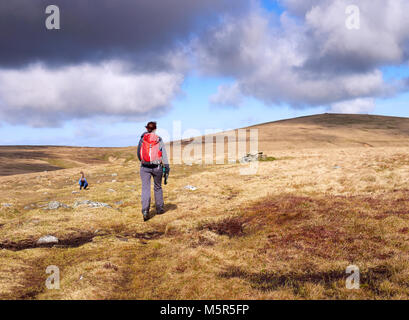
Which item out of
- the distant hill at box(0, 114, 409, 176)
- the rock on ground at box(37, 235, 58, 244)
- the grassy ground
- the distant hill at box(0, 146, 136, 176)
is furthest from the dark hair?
the distant hill at box(0, 146, 136, 176)

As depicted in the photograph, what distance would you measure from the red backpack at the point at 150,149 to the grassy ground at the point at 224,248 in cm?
272

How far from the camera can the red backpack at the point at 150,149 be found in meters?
12.4

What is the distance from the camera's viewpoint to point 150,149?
1236 cm

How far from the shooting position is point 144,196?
12.6 metres

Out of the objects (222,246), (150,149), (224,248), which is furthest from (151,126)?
(224,248)

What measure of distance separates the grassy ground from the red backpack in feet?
8.92

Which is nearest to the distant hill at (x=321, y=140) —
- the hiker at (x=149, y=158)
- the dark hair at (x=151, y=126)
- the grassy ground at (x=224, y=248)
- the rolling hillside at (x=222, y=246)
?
the rolling hillside at (x=222, y=246)

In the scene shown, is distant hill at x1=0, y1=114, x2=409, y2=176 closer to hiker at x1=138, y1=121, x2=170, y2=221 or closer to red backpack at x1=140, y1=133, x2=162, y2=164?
Answer: hiker at x1=138, y1=121, x2=170, y2=221

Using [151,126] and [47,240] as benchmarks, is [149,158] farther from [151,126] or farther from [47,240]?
[47,240]

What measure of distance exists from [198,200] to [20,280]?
9.91 meters

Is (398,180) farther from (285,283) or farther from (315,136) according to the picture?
(315,136)

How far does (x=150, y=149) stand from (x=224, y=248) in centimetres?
572

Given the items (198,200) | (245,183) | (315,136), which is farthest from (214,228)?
(315,136)

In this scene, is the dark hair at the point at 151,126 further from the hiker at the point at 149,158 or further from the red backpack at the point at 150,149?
the red backpack at the point at 150,149
